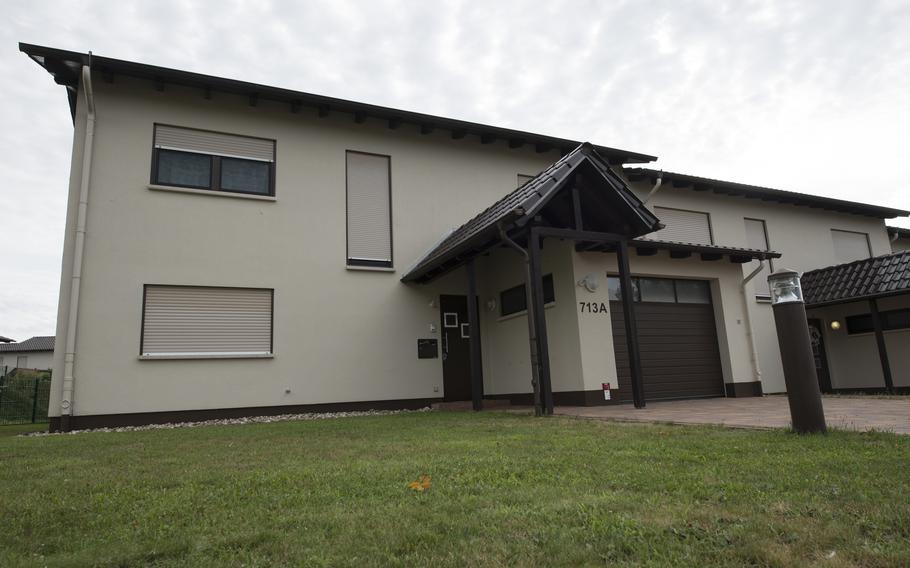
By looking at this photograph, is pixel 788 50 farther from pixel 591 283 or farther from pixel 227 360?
pixel 227 360

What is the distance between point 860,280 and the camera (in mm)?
13328

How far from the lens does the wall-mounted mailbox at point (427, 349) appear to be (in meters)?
11.5

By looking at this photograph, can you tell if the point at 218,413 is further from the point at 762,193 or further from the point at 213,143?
the point at 762,193

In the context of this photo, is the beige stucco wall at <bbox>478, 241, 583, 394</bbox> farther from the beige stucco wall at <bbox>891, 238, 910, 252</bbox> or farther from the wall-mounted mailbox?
the beige stucco wall at <bbox>891, 238, 910, 252</bbox>

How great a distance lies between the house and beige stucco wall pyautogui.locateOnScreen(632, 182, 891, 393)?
2.69 meters

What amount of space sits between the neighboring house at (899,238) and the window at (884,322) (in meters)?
6.66

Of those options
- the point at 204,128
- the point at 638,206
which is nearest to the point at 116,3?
the point at 204,128

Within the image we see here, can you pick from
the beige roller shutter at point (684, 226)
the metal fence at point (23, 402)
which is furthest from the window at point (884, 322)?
the metal fence at point (23, 402)

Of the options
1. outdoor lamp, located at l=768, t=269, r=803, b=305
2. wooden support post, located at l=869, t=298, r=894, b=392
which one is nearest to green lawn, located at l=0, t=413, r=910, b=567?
outdoor lamp, located at l=768, t=269, r=803, b=305

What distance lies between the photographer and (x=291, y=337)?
1048 cm

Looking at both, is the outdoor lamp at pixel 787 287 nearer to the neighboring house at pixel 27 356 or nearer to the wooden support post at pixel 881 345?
the wooden support post at pixel 881 345

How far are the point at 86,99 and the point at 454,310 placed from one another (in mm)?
8009

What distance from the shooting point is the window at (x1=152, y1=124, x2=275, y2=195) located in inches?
402

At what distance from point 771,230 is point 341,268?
12.8m
